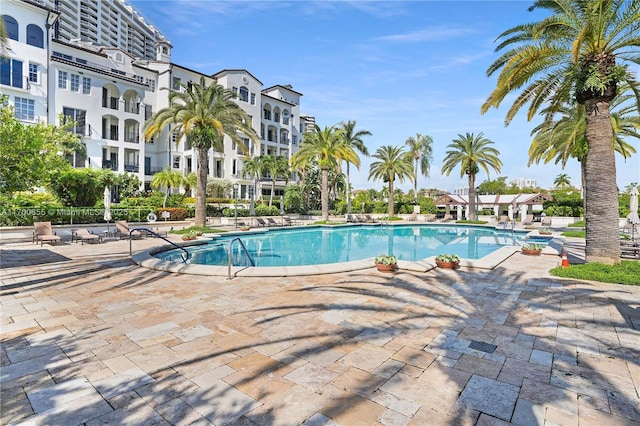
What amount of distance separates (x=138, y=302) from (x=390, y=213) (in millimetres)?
34625

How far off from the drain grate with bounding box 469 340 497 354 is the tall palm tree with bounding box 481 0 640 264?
7.75 metres

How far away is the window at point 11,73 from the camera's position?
27547 millimetres

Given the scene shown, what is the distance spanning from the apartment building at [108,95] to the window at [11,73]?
2.8 inches

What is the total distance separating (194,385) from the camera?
3.68 m

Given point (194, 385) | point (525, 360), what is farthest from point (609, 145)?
point (194, 385)

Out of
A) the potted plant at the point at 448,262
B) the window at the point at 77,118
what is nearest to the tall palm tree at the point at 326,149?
the potted plant at the point at 448,262

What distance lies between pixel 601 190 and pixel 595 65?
363 cm

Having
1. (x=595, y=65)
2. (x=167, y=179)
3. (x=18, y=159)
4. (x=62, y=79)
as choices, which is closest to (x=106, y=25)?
(x=62, y=79)

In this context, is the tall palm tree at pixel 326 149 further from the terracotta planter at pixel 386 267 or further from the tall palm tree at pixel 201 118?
the terracotta planter at pixel 386 267

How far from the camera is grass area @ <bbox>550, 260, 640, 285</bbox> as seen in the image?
863 centimetres

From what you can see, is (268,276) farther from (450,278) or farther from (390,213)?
(390,213)

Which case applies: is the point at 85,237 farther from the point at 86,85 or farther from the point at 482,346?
the point at 86,85

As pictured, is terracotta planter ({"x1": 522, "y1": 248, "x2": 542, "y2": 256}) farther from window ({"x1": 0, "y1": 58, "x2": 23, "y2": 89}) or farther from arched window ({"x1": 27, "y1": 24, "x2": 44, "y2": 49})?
arched window ({"x1": 27, "y1": 24, "x2": 44, "y2": 49})

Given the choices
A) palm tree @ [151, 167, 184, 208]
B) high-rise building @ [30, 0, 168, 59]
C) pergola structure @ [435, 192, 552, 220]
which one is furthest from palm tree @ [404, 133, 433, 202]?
high-rise building @ [30, 0, 168, 59]
